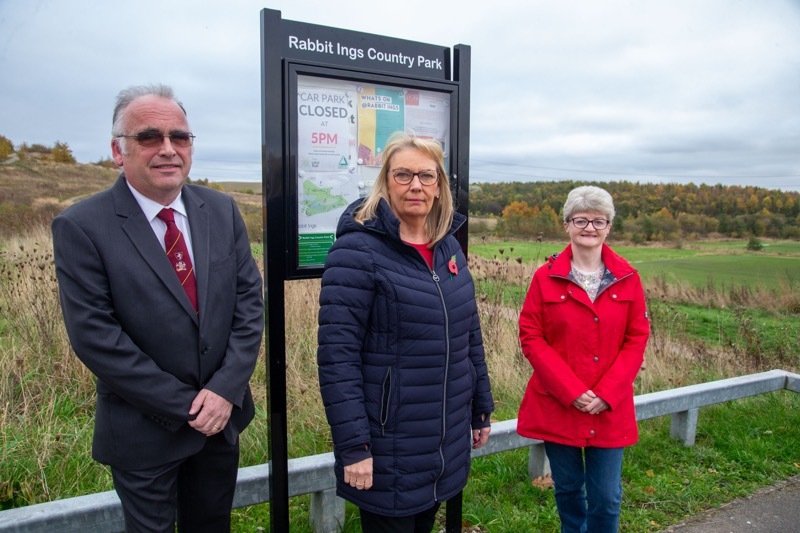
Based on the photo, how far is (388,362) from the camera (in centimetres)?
226

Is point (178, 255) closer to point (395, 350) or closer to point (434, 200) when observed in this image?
point (395, 350)

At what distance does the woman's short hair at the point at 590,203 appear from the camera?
290cm

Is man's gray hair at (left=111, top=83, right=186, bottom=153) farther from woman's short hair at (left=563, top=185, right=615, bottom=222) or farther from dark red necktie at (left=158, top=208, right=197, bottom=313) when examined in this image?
woman's short hair at (left=563, top=185, right=615, bottom=222)

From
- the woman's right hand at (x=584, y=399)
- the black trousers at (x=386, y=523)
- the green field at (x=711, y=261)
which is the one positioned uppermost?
the woman's right hand at (x=584, y=399)


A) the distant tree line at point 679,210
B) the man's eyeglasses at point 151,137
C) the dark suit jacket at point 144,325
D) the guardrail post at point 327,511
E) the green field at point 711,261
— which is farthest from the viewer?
the distant tree line at point 679,210

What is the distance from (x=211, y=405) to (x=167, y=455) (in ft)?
0.80

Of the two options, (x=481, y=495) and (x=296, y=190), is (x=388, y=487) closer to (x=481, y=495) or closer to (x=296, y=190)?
(x=296, y=190)

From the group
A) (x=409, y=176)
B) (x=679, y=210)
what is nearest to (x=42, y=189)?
(x=409, y=176)

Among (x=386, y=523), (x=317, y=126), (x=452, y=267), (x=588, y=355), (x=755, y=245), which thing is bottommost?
(x=755, y=245)

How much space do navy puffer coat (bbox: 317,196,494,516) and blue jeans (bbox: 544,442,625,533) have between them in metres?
0.89

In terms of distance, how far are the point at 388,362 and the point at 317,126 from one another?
3.93 feet

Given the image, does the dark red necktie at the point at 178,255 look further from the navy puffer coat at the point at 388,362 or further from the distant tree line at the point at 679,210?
the distant tree line at the point at 679,210

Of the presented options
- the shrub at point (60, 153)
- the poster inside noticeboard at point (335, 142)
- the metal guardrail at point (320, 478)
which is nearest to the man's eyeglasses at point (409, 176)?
the poster inside noticeboard at point (335, 142)

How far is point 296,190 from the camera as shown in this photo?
8.80 ft
